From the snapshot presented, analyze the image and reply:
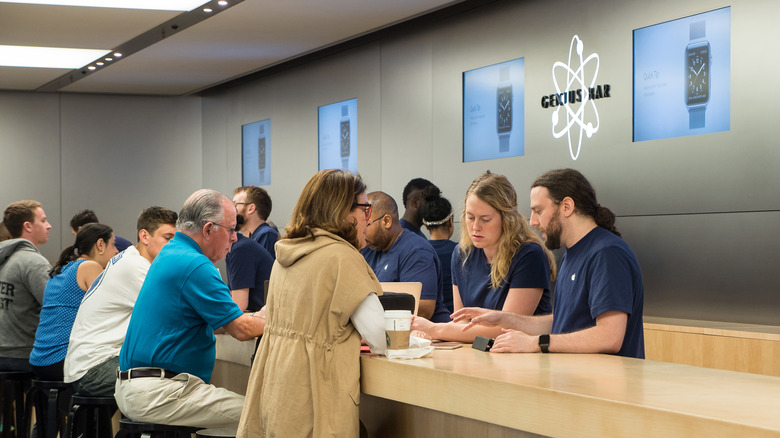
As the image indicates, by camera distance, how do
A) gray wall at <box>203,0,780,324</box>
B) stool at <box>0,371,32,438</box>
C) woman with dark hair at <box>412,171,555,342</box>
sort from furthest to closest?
stool at <box>0,371,32,438</box>
gray wall at <box>203,0,780,324</box>
woman with dark hair at <box>412,171,555,342</box>

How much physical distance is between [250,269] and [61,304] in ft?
3.11

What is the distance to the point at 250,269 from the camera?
443 cm

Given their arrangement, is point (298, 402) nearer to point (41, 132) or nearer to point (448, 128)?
point (448, 128)

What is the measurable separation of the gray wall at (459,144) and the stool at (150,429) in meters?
2.92

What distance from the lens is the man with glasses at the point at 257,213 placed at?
523cm

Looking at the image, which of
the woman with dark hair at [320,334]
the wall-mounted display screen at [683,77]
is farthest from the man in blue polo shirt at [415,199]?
the woman with dark hair at [320,334]

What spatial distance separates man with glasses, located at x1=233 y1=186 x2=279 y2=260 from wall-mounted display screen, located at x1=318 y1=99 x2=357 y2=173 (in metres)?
2.13

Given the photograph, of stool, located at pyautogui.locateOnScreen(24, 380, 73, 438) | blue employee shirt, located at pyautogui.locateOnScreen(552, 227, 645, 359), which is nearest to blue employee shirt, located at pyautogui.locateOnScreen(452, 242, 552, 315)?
blue employee shirt, located at pyautogui.locateOnScreen(552, 227, 645, 359)

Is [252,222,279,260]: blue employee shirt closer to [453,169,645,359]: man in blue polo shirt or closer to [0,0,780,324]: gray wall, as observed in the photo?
[0,0,780,324]: gray wall

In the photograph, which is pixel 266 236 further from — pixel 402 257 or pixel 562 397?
pixel 562 397

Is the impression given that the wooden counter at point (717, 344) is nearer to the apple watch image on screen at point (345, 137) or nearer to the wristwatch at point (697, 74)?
the wristwatch at point (697, 74)

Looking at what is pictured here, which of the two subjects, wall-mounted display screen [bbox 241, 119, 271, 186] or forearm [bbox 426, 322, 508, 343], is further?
wall-mounted display screen [bbox 241, 119, 271, 186]

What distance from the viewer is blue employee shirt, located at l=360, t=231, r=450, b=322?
3.85 meters

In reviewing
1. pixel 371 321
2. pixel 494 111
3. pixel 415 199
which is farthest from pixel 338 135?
pixel 371 321
